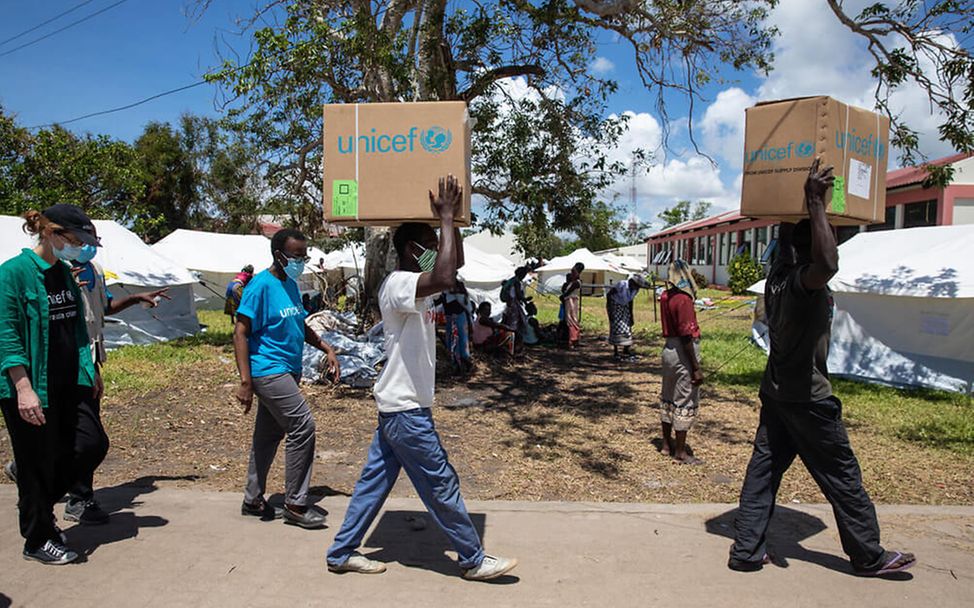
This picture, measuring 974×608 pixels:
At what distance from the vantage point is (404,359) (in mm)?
3402

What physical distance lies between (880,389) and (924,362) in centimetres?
84

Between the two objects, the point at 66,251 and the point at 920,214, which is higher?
the point at 920,214

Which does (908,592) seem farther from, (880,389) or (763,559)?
(880,389)

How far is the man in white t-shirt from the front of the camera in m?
3.35

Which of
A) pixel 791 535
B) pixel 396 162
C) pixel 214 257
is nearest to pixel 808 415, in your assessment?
pixel 791 535

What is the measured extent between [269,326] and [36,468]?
138cm

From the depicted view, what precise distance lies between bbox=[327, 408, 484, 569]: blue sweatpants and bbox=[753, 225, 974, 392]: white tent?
8474mm

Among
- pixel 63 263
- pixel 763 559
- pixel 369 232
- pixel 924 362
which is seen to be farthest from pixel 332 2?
pixel 924 362

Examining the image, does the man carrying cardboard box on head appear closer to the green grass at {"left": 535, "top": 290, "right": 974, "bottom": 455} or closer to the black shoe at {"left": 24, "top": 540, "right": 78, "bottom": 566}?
the black shoe at {"left": 24, "top": 540, "right": 78, "bottom": 566}

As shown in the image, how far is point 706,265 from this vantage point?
1522 inches

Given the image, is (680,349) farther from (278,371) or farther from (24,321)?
(24,321)

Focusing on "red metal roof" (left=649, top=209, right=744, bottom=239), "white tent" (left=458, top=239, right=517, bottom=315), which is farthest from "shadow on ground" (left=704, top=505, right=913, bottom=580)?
"red metal roof" (left=649, top=209, right=744, bottom=239)

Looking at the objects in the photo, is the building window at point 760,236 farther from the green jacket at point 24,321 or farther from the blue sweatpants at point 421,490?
the green jacket at point 24,321

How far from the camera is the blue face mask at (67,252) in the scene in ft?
11.9
